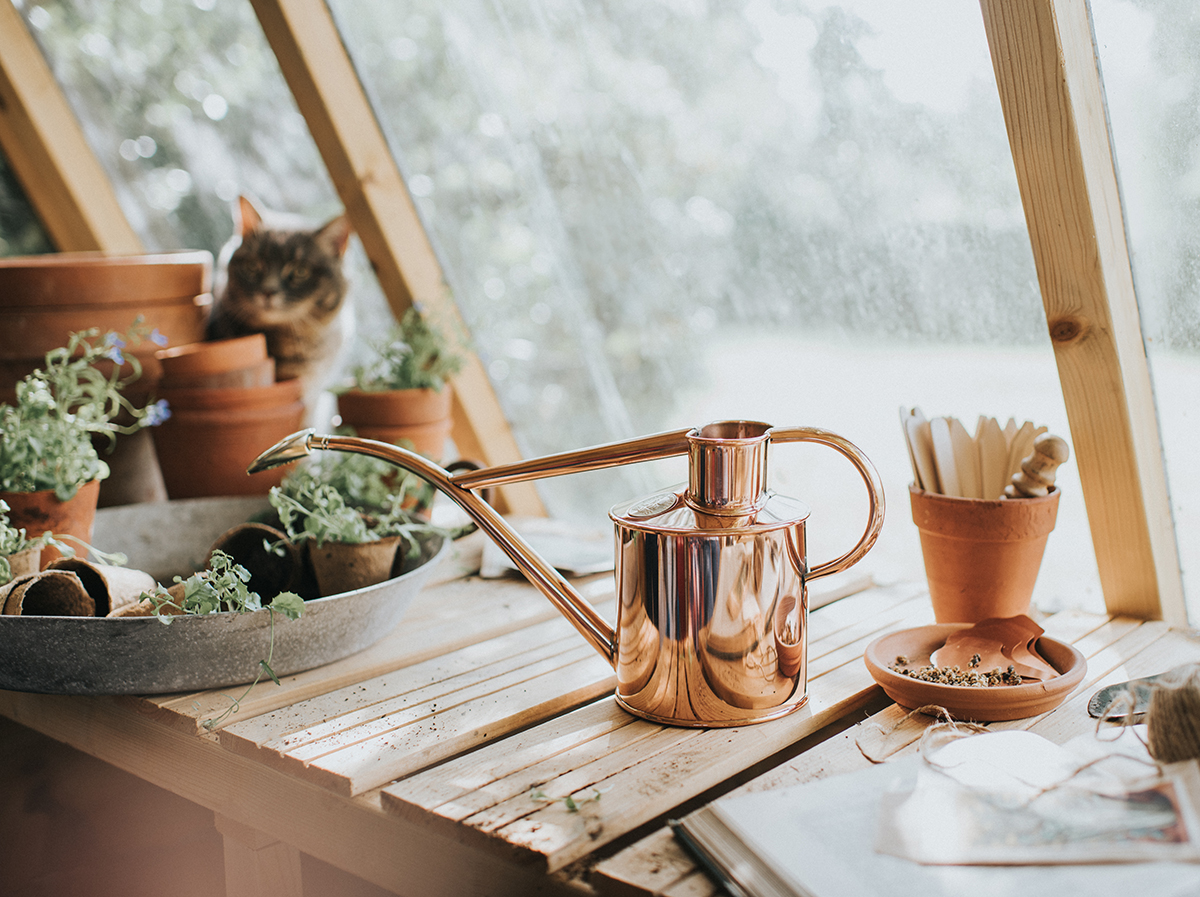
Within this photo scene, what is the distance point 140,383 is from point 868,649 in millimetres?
1270

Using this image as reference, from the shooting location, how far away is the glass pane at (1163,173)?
3.16 ft

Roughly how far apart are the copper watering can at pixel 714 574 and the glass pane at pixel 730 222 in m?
0.56

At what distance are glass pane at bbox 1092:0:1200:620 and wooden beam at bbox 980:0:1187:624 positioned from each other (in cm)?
4

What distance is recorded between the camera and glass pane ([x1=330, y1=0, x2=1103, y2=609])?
47.2 inches

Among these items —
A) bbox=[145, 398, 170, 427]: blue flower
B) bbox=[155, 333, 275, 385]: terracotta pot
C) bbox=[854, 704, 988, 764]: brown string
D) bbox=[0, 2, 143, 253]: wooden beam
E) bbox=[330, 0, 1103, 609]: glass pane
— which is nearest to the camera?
bbox=[854, 704, 988, 764]: brown string

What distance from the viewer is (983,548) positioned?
988 millimetres

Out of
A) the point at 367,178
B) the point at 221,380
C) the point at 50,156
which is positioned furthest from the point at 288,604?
the point at 50,156

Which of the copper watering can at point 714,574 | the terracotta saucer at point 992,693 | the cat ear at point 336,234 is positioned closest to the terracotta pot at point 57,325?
the cat ear at point 336,234

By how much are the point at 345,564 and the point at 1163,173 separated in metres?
0.98

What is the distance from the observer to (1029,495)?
981 millimetres

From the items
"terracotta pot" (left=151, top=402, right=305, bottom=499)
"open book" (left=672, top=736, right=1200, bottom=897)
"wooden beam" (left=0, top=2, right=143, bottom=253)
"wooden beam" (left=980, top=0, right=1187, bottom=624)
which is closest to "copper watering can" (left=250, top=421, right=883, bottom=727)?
"open book" (left=672, top=736, right=1200, bottom=897)

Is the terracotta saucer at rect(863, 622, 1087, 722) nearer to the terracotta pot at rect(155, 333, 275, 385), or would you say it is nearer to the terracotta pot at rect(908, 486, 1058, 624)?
the terracotta pot at rect(908, 486, 1058, 624)

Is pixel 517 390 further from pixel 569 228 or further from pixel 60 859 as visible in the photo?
pixel 60 859

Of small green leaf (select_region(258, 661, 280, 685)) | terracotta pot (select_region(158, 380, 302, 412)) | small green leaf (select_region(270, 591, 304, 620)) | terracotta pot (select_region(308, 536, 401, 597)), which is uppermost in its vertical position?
terracotta pot (select_region(158, 380, 302, 412))
